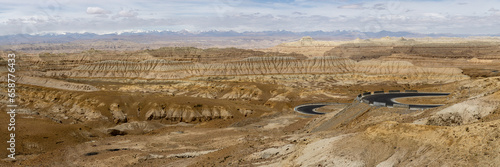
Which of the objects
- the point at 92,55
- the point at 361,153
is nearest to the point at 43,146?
the point at 361,153

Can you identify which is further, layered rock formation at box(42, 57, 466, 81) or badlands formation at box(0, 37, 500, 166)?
layered rock formation at box(42, 57, 466, 81)

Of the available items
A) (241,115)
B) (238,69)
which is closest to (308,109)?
(241,115)

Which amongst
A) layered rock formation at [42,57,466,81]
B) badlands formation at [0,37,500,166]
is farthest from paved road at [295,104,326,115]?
layered rock formation at [42,57,466,81]

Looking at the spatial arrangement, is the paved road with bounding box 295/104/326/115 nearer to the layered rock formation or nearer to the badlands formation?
the badlands formation

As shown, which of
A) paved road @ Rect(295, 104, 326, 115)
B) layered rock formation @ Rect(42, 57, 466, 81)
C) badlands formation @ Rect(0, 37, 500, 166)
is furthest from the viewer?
layered rock formation @ Rect(42, 57, 466, 81)

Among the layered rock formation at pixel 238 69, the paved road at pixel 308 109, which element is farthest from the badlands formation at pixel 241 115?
the paved road at pixel 308 109

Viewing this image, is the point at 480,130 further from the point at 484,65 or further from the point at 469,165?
the point at 484,65

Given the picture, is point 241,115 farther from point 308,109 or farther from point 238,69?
point 238,69

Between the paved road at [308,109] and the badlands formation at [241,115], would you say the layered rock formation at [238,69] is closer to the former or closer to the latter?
the badlands formation at [241,115]

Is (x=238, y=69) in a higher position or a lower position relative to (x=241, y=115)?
higher
